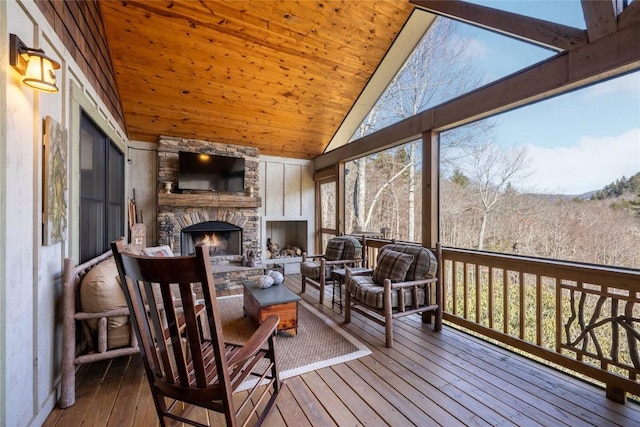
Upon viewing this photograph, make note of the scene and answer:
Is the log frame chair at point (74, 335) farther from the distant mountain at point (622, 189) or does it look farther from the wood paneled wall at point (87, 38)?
the distant mountain at point (622, 189)

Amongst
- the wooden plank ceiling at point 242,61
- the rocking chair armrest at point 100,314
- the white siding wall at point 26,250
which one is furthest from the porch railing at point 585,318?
the white siding wall at point 26,250

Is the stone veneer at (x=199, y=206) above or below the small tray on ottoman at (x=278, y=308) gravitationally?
above

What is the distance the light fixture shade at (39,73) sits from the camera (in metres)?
1.38

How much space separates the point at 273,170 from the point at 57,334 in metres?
4.46

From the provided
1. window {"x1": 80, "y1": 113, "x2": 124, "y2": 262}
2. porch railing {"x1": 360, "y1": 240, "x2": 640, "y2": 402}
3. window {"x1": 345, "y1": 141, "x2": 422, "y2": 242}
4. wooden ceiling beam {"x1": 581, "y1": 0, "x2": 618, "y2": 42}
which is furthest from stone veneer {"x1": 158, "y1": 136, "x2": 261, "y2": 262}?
wooden ceiling beam {"x1": 581, "y1": 0, "x2": 618, "y2": 42}

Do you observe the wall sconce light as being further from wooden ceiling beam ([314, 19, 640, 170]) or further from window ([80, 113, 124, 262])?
wooden ceiling beam ([314, 19, 640, 170])

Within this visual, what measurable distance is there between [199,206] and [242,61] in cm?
262

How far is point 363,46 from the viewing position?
12.8 feet

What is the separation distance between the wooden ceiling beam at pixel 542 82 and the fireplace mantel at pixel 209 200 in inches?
124

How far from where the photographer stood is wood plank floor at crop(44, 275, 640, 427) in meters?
1.65

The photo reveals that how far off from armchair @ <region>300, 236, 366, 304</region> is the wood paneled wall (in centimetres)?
330

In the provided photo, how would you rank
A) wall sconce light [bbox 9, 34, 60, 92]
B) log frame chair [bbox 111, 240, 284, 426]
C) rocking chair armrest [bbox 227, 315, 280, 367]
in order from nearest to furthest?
log frame chair [bbox 111, 240, 284, 426]
rocking chair armrest [bbox 227, 315, 280, 367]
wall sconce light [bbox 9, 34, 60, 92]

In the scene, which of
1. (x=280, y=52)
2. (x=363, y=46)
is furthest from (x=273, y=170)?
(x=363, y=46)

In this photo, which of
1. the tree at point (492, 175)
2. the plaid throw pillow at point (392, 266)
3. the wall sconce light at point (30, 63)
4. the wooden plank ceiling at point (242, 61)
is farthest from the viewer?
the tree at point (492, 175)
